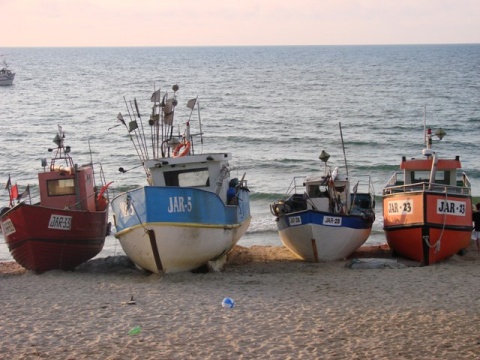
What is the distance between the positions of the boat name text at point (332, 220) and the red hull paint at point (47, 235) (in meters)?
5.88

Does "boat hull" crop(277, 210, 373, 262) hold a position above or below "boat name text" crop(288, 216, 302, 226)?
below

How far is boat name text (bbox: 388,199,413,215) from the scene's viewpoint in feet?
69.8

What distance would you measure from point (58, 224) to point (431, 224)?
29.7 feet

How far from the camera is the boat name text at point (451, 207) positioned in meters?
20.8

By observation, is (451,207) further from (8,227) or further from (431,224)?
(8,227)

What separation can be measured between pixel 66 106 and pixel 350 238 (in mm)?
62877

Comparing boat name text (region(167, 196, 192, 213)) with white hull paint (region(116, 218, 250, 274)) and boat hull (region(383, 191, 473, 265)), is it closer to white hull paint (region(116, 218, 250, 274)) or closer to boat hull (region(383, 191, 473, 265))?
white hull paint (region(116, 218, 250, 274))

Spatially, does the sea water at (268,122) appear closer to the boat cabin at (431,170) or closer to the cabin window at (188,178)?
the boat cabin at (431,170)

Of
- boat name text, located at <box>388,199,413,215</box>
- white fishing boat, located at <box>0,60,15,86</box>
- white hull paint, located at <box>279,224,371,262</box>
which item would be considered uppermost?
white fishing boat, located at <box>0,60,15,86</box>

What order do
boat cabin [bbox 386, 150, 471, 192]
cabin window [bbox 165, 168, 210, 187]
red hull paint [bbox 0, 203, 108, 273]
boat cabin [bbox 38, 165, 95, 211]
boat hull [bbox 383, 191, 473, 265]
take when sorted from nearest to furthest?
red hull paint [bbox 0, 203, 108, 273] → cabin window [bbox 165, 168, 210, 187] → boat hull [bbox 383, 191, 473, 265] → boat cabin [bbox 38, 165, 95, 211] → boat cabin [bbox 386, 150, 471, 192]

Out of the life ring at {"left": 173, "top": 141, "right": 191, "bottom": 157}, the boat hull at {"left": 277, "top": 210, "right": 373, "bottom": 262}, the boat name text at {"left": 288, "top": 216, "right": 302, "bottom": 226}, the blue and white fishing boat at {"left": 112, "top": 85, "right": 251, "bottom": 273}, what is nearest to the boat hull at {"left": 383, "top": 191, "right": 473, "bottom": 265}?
the boat hull at {"left": 277, "top": 210, "right": 373, "bottom": 262}

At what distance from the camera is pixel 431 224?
20.8 m

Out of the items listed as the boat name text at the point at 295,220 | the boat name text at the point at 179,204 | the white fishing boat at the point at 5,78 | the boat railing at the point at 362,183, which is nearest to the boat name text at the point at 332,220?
the boat name text at the point at 295,220

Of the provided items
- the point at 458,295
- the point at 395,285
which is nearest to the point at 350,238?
the point at 395,285
